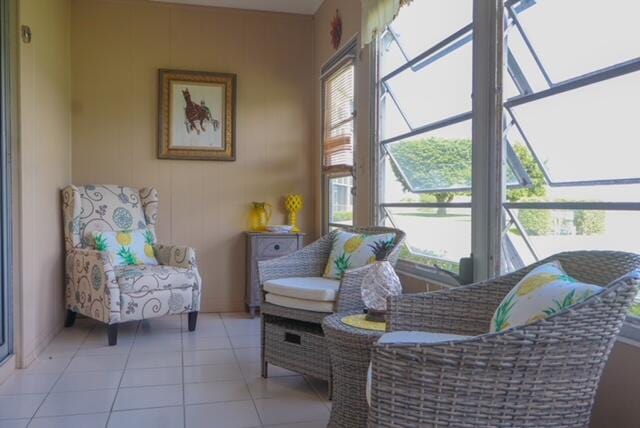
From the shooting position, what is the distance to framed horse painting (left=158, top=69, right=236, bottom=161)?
4.43m

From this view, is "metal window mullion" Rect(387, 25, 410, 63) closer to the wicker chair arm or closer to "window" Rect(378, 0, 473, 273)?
"window" Rect(378, 0, 473, 273)

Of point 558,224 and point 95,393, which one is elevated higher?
point 558,224

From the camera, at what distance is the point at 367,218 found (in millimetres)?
3545

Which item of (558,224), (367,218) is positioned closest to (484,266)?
(558,224)

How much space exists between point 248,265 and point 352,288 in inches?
83.1

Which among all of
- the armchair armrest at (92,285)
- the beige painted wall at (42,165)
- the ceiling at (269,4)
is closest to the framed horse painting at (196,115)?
the ceiling at (269,4)

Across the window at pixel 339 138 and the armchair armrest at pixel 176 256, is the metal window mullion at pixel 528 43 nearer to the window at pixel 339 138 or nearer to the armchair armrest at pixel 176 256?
the window at pixel 339 138

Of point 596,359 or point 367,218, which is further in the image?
point 367,218

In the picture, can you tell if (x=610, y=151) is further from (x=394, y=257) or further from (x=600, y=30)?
(x=394, y=257)

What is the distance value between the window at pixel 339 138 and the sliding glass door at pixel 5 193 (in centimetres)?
218

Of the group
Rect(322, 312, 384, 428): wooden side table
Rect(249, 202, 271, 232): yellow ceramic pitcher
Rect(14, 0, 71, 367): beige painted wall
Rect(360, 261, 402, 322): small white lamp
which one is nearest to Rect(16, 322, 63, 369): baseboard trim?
Rect(14, 0, 71, 367): beige painted wall

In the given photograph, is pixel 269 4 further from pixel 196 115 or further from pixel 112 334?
pixel 112 334

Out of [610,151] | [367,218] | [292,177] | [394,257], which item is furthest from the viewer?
[292,177]

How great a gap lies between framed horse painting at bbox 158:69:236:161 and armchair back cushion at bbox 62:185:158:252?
1.45ft
